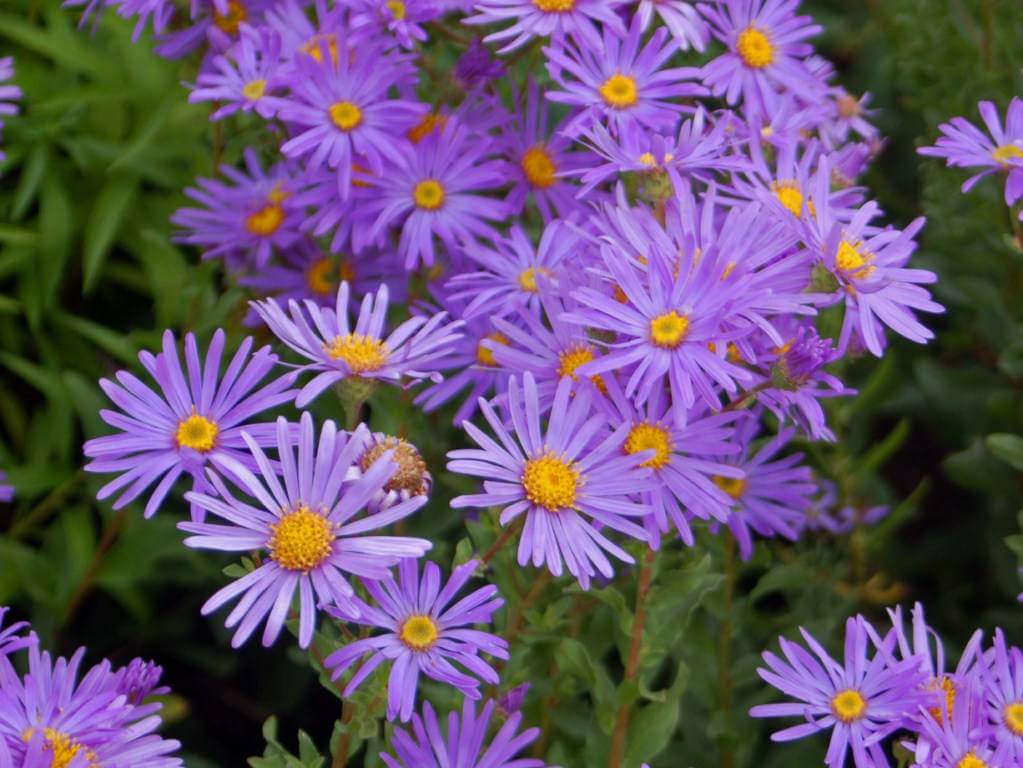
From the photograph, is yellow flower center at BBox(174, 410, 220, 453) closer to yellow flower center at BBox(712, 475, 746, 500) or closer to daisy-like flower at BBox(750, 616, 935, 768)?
daisy-like flower at BBox(750, 616, 935, 768)

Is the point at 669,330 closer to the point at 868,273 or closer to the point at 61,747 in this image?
the point at 868,273

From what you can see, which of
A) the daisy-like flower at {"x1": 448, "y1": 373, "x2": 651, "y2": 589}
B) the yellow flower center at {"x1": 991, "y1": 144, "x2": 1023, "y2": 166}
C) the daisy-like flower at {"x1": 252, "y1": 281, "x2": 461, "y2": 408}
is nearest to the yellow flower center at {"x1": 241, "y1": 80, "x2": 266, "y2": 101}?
the daisy-like flower at {"x1": 252, "y1": 281, "x2": 461, "y2": 408}

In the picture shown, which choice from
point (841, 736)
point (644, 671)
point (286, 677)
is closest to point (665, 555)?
point (644, 671)

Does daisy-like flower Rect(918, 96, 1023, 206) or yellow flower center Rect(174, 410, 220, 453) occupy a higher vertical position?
daisy-like flower Rect(918, 96, 1023, 206)

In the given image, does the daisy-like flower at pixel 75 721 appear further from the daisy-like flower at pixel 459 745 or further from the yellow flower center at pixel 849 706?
the yellow flower center at pixel 849 706

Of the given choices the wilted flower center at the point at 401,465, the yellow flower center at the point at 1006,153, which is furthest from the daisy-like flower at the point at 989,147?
the wilted flower center at the point at 401,465

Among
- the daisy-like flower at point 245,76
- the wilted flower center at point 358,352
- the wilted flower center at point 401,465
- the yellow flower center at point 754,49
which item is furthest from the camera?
the yellow flower center at point 754,49
